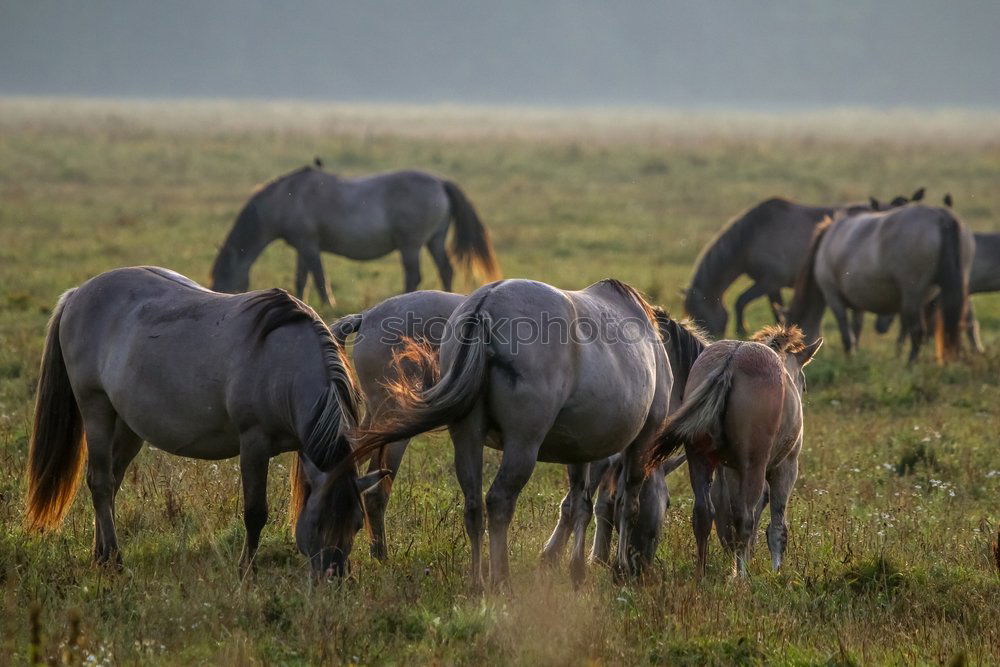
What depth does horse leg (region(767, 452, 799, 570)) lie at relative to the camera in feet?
20.0

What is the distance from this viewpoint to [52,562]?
570 cm

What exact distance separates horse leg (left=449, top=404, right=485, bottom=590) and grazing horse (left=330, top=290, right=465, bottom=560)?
1105mm

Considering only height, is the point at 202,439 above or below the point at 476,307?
below

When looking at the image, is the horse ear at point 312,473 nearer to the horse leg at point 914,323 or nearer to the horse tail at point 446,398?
the horse tail at point 446,398

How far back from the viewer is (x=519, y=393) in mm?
5027

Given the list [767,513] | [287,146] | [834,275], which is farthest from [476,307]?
[287,146]

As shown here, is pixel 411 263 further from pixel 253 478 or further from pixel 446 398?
pixel 446 398

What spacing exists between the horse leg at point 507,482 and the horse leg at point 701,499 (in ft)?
3.43

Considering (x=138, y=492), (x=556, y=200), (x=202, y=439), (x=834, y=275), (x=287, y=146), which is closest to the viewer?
(x=202, y=439)

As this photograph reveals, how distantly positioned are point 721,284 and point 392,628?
10287mm

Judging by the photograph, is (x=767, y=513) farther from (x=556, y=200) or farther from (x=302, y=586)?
(x=556, y=200)

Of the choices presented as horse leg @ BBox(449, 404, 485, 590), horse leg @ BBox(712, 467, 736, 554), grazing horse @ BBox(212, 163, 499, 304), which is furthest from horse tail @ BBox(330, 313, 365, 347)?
grazing horse @ BBox(212, 163, 499, 304)

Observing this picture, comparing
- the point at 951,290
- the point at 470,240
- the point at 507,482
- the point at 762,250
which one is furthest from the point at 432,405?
the point at 470,240

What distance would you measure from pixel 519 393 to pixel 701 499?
132 cm
